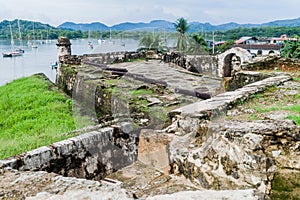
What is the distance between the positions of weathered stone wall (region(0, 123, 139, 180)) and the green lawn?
74.2 inches

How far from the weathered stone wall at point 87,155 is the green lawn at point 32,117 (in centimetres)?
188

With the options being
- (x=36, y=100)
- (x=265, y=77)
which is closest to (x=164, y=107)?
(x=265, y=77)

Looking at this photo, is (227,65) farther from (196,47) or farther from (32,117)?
(196,47)

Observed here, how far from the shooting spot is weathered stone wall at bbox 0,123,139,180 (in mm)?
3324

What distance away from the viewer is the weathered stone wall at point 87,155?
3324 millimetres

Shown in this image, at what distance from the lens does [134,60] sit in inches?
550

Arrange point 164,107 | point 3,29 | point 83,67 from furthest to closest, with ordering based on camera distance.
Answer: point 3,29
point 83,67
point 164,107

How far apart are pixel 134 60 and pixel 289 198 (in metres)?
11.9

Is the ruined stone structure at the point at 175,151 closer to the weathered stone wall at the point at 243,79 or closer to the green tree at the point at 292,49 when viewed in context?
the weathered stone wall at the point at 243,79

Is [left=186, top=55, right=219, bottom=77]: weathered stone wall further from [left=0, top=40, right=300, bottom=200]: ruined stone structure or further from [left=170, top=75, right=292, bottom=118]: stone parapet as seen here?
[left=170, top=75, right=292, bottom=118]: stone parapet

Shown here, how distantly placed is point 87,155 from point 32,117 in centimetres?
579

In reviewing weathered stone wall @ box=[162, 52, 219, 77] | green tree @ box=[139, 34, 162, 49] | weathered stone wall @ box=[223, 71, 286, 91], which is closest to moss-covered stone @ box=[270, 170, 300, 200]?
weathered stone wall @ box=[223, 71, 286, 91]

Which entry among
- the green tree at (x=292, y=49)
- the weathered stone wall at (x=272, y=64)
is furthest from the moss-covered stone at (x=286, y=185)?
the green tree at (x=292, y=49)

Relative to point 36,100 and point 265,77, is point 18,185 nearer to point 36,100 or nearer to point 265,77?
point 265,77
